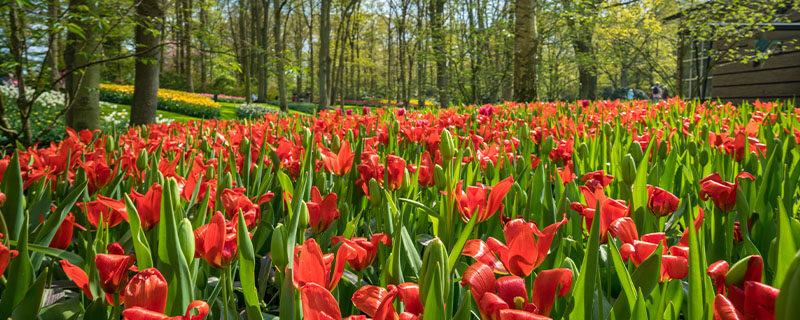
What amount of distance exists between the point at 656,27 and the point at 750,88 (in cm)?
1080

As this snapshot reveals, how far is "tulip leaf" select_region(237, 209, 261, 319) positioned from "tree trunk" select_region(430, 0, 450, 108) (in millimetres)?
9993

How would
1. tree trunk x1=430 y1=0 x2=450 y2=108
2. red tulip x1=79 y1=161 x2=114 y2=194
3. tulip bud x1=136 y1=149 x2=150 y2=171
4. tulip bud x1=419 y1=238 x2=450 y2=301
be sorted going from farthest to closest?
tree trunk x1=430 y1=0 x2=450 y2=108 < tulip bud x1=136 y1=149 x2=150 y2=171 < red tulip x1=79 y1=161 x2=114 y2=194 < tulip bud x1=419 y1=238 x2=450 y2=301

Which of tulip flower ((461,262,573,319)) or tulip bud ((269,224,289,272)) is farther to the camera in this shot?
tulip bud ((269,224,289,272))

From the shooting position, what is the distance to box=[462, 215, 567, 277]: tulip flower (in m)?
0.65

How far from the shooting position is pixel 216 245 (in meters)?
0.72

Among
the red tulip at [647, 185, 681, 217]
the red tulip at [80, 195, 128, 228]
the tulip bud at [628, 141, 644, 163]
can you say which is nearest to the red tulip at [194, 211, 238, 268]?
the red tulip at [80, 195, 128, 228]

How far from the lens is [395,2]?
22406 mm

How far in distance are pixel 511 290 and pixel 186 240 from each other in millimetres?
438

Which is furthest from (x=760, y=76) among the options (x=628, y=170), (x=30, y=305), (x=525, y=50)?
(x=30, y=305)

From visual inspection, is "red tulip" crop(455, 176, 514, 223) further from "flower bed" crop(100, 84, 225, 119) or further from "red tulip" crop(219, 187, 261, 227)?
"flower bed" crop(100, 84, 225, 119)

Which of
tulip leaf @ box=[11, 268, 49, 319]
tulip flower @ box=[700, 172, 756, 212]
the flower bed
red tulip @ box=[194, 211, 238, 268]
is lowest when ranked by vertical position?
tulip leaf @ box=[11, 268, 49, 319]

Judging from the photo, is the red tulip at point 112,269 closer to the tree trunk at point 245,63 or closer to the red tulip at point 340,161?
the red tulip at point 340,161

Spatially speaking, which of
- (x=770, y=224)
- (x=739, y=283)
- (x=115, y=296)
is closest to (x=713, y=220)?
(x=770, y=224)

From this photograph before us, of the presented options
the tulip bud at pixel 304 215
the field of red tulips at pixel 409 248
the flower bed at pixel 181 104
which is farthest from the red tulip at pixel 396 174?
the flower bed at pixel 181 104
